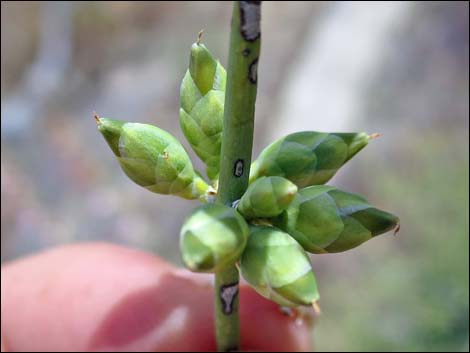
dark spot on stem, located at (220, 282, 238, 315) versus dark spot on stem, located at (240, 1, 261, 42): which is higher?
dark spot on stem, located at (240, 1, 261, 42)

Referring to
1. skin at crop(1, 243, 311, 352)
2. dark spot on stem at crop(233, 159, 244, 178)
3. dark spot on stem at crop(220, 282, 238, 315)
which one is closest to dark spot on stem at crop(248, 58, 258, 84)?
dark spot on stem at crop(233, 159, 244, 178)

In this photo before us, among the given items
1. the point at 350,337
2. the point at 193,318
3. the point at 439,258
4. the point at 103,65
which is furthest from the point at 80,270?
the point at 103,65

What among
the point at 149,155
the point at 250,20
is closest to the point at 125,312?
the point at 149,155

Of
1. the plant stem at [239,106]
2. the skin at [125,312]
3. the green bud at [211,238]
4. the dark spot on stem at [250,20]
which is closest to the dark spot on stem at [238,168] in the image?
the plant stem at [239,106]

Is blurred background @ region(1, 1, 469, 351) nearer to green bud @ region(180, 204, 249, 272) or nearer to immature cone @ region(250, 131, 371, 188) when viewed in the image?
immature cone @ region(250, 131, 371, 188)

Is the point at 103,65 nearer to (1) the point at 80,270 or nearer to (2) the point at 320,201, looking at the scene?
(1) the point at 80,270

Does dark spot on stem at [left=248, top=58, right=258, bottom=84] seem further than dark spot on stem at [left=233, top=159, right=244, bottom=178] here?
No

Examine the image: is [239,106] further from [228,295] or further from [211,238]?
[228,295]

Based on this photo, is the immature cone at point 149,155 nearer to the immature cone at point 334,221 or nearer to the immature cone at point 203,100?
the immature cone at point 203,100
